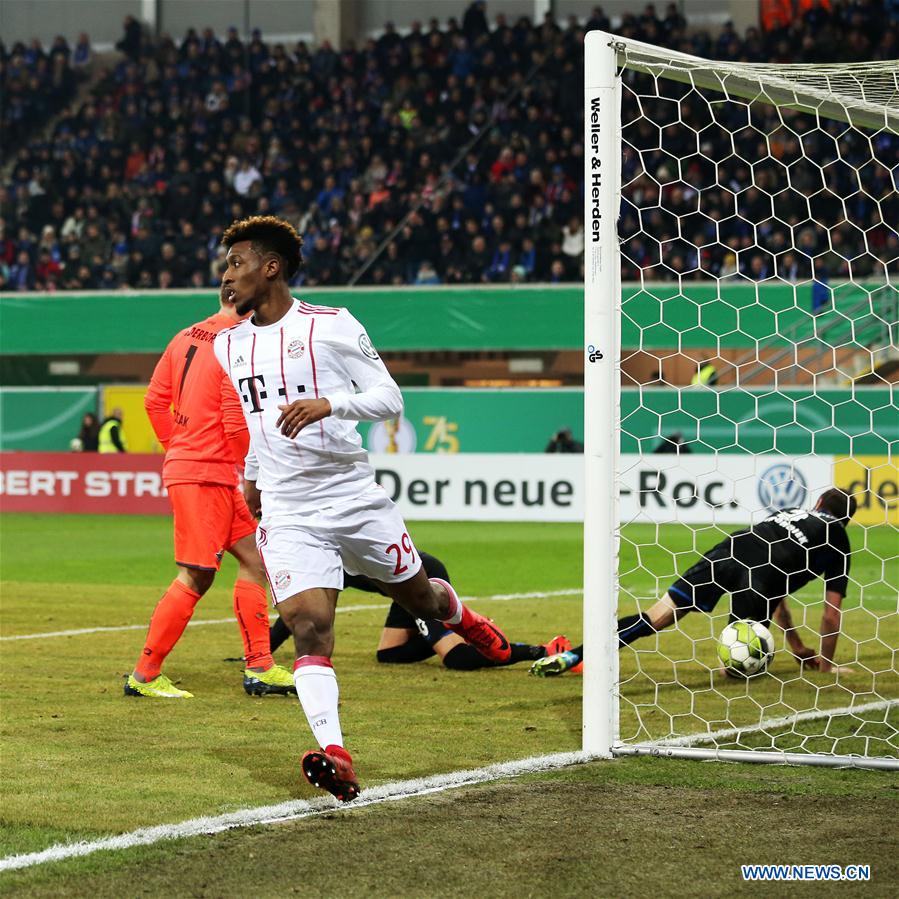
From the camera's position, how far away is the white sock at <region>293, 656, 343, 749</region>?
5125 mm

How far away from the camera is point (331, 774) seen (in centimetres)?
489

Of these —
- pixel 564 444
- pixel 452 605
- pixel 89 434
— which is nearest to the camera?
pixel 452 605

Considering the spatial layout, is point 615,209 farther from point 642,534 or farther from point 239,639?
point 642,534

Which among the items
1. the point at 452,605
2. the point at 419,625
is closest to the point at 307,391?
the point at 452,605

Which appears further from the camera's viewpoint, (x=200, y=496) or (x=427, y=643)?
(x=427, y=643)

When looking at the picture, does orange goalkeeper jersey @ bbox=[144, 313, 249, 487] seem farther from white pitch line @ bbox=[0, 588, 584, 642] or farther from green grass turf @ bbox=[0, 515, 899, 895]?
white pitch line @ bbox=[0, 588, 584, 642]

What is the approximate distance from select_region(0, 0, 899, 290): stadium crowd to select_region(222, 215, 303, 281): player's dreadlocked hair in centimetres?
1761

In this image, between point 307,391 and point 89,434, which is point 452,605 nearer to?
point 307,391

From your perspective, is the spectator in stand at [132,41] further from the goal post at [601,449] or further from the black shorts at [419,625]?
the goal post at [601,449]

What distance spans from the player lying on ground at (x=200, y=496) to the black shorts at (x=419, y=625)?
103cm

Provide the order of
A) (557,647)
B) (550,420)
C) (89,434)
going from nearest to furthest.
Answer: (557,647) → (550,420) → (89,434)

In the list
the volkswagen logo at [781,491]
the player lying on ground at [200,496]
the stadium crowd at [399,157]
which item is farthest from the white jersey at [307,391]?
the stadium crowd at [399,157]

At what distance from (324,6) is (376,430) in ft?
45.0

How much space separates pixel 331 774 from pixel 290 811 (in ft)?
0.78
